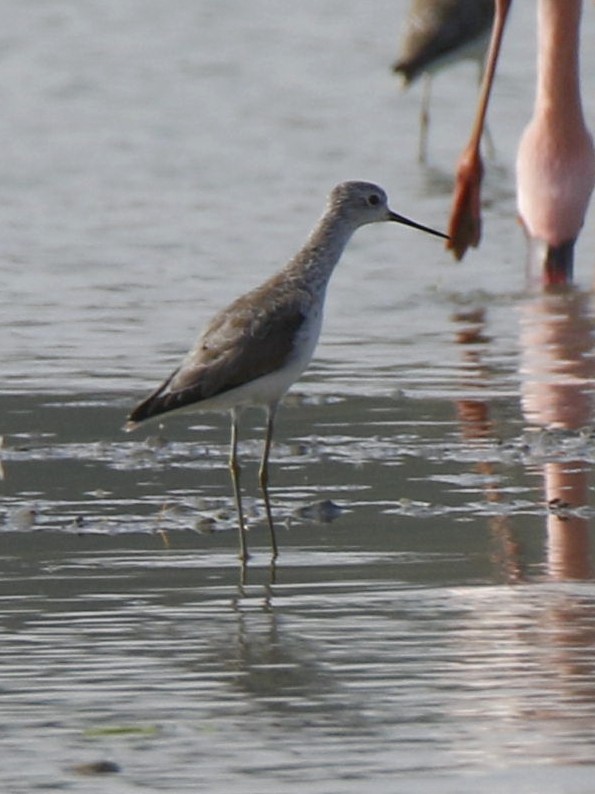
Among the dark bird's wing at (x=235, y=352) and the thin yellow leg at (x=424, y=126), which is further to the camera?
the thin yellow leg at (x=424, y=126)

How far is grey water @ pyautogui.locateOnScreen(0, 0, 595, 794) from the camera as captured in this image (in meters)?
4.85

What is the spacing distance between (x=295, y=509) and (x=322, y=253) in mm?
936

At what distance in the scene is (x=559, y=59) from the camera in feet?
35.1

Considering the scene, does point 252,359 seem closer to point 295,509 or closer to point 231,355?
point 231,355

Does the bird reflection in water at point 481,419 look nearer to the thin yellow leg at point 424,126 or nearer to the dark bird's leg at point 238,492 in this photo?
the dark bird's leg at point 238,492

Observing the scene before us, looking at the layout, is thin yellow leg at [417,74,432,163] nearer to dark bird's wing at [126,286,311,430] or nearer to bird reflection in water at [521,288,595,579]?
bird reflection in water at [521,288,595,579]

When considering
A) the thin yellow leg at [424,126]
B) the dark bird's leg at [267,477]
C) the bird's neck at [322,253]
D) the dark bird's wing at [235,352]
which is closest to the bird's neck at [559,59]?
the bird's neck at [322,253]

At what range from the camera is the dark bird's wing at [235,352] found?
6.79 meters

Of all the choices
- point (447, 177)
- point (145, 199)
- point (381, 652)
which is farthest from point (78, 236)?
point (381, 652)

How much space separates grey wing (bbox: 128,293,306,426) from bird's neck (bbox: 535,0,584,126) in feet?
12.1

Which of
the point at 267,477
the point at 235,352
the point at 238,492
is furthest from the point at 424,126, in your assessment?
the point at 238,492

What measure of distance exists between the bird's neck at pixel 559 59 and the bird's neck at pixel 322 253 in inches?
120

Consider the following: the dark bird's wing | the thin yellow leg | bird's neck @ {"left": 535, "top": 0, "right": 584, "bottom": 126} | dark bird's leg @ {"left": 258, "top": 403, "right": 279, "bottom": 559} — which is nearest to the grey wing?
the dark bird's wing

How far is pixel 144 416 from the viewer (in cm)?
670
